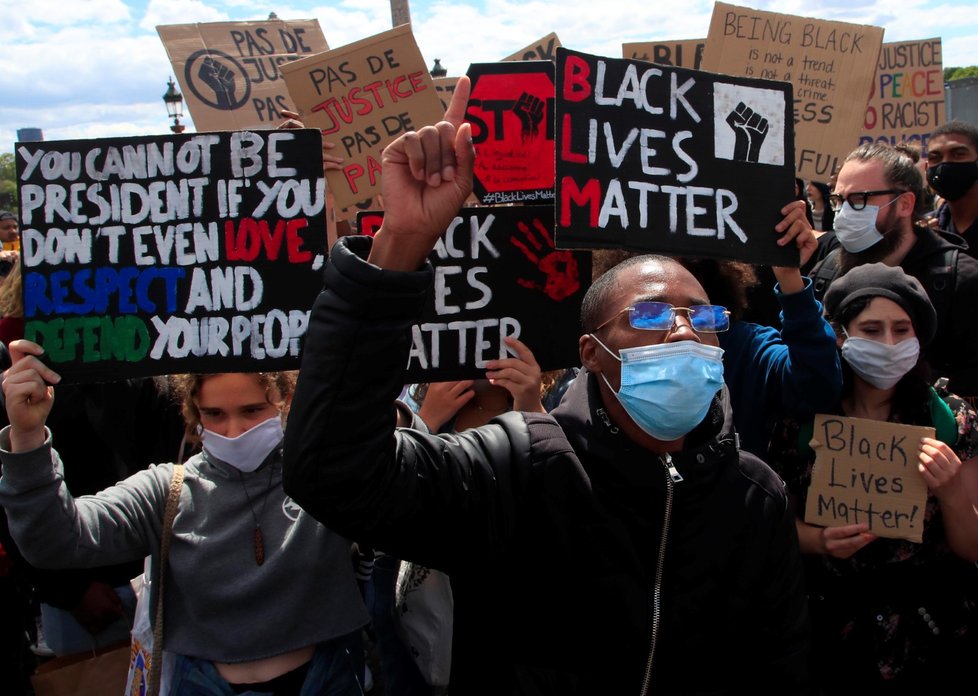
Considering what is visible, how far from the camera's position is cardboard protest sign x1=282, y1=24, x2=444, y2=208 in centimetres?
403

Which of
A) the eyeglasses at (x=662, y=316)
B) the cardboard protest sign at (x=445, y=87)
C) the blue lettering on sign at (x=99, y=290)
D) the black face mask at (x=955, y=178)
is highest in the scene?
the cardboard protest sign at (x=445, y=87)

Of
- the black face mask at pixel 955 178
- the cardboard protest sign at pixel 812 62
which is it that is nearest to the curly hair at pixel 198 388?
the cardboard protest sign at pixel 812 62

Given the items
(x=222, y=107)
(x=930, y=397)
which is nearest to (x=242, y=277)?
(x=930, y=397)

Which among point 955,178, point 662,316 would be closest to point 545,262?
point 662,316

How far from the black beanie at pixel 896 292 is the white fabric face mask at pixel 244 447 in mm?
2035

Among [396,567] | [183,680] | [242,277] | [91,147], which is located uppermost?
[91,147]

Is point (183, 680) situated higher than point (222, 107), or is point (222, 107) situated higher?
point (222, 107)

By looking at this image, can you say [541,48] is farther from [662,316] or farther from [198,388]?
[662,316]

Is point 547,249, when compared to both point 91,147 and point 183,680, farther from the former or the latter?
point 183,680

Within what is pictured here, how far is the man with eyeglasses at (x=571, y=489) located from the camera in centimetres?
152

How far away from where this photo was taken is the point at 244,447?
8.90ft

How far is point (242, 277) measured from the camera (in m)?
2.74

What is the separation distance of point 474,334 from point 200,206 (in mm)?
958

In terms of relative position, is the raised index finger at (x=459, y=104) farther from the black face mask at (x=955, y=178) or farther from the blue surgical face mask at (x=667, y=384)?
the black face mask at (x=955, y=178)
